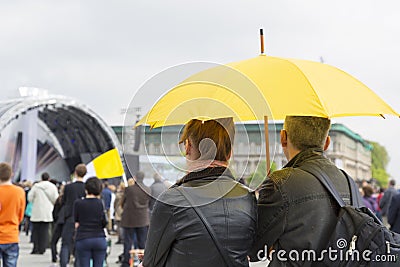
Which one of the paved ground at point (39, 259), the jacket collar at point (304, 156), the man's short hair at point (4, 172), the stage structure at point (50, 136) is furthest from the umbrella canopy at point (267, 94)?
the stage structure at point (50, 136)

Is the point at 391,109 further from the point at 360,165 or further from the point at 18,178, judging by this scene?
the point at 360,165

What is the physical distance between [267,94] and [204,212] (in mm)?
979

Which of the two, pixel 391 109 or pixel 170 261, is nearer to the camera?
pixel 170 261

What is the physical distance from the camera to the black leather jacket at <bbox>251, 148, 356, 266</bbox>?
3.57m

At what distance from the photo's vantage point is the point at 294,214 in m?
3.61

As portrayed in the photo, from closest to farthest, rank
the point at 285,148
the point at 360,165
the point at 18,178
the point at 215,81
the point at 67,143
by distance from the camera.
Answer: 1. the point at 215,81
2. the point at 285,148
3. the point at 18,178
4. the point at 67,143
5. the point at 360,165

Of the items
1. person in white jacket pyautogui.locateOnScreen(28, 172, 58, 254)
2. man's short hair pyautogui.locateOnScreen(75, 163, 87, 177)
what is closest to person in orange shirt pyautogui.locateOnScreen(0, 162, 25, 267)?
man's short hair pyautogui.locateOnScreen(75, 163, 87, 177)

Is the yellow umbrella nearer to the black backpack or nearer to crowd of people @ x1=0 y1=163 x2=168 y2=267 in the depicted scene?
crowd of people @ x1=0 y1=163 x2=168 y2=267

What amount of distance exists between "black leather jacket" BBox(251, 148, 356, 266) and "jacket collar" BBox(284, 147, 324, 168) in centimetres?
8

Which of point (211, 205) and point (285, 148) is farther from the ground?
point (285, 148)

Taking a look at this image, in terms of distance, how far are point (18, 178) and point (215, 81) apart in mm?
36928

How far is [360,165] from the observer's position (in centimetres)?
12838

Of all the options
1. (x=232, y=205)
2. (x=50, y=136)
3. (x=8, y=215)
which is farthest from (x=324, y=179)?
(x=50, y=136)

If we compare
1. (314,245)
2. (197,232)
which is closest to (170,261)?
(197,232)
